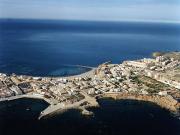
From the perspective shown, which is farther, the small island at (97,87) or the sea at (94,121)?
the small island at (97,87)

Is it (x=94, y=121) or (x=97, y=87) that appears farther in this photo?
(x=97, y=87)

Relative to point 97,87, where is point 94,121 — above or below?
below

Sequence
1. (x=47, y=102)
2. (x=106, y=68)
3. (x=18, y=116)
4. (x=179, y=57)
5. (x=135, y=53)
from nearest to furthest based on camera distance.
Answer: (x=18, y=116) → (x=47, y=102) → (x=106, y=68) → (x=179, y=57) → (x=135, y=53)

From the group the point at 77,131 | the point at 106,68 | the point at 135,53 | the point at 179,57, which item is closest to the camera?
the point at 77,131

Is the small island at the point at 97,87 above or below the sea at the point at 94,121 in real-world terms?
above

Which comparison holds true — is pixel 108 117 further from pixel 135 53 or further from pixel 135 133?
pixel 135 53

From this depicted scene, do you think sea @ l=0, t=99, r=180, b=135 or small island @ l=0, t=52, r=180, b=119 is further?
small island @ l=0, t=52, r=180, b=119

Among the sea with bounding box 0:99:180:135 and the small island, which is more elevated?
the small island

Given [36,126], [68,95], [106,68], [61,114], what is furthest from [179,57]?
[36,126]
